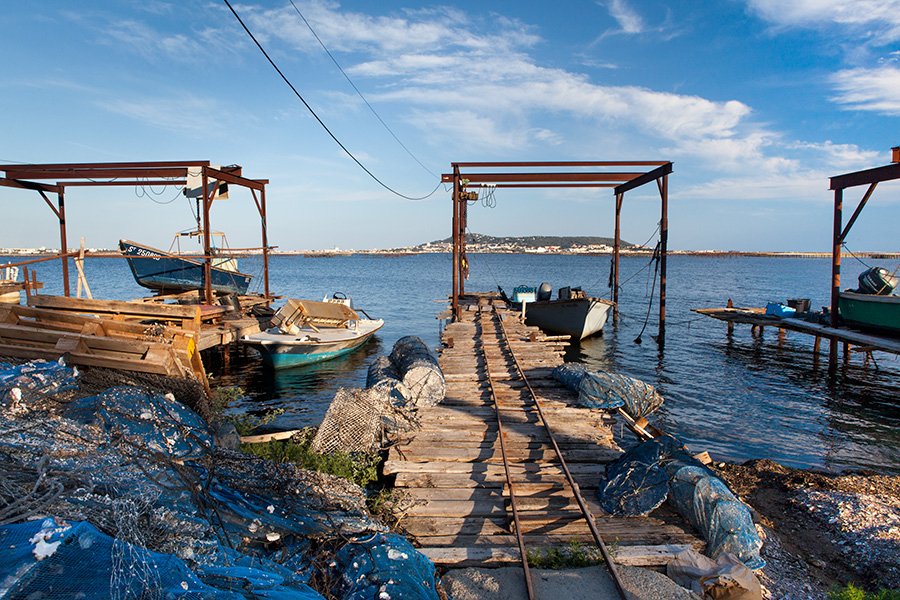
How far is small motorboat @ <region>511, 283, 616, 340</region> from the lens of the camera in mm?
22703

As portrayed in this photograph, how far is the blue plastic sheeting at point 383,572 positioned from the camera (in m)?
3.61

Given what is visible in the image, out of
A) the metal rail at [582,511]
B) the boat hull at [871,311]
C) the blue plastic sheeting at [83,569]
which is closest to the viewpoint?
the blue plastic sheeting at [83,569]

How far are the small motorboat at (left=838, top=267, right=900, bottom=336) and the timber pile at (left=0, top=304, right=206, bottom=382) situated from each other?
64.5ft

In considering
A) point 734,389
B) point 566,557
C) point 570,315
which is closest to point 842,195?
point 734,389

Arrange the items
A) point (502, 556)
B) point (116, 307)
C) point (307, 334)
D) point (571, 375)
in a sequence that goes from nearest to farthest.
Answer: point (502, 556)
point (571, 375)
point (116, 307)
point (307, 334)

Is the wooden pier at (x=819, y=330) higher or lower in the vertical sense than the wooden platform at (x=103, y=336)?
lower

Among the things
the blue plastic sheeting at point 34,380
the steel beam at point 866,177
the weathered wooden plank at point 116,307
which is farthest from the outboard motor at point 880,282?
the blue plastic sheeting at point 34,380

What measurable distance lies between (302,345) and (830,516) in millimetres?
15629

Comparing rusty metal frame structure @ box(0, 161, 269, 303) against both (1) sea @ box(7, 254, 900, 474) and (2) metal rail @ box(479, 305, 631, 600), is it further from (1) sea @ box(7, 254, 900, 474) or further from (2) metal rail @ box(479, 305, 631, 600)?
(2) metal rail @ box(479, 305, 631, 600)

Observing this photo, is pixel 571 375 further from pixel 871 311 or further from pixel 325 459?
pixel 871 311

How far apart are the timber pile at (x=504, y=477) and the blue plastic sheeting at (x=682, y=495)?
19 cm

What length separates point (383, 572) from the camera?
3787mm

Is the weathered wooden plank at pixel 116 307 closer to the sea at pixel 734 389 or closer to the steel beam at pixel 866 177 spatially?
the sea at pixel 734 389

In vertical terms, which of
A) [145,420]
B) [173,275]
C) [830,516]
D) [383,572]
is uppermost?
[173,275]
